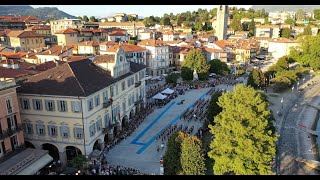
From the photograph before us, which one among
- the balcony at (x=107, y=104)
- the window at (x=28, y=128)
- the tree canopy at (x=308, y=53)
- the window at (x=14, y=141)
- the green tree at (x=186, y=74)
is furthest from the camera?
the tree canopy at (x=308, y=53)

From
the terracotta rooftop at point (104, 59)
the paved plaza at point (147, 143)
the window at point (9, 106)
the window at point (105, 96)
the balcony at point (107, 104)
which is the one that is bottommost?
the paved plaza at point (147, 143)

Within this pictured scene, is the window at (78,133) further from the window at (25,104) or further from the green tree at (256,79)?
the green tree at (256,79)

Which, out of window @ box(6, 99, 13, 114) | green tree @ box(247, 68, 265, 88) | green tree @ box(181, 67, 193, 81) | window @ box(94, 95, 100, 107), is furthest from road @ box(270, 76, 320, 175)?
window @ box(6, 99, 13, 114)

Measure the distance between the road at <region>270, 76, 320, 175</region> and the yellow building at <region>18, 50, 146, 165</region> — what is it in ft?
52.8

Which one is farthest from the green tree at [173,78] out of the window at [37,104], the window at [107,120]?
the window at [37,104]

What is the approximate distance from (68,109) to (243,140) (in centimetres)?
1436

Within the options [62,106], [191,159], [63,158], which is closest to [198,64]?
[62,106]

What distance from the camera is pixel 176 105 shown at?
4466cm

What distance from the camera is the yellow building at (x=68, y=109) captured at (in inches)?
Answer: 1024

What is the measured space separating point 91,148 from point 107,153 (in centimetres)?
191

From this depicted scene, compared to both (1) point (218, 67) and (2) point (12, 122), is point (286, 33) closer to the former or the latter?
(1) point (218, 67)

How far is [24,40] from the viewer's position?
73625 mm

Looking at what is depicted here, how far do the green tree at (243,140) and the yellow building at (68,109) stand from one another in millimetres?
11005
